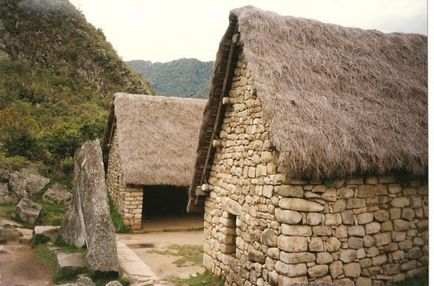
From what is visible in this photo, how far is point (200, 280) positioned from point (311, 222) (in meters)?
3.09

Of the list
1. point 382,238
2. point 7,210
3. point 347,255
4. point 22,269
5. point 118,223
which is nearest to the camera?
point 347,255

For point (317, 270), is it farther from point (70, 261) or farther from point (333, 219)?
point (70, 261)

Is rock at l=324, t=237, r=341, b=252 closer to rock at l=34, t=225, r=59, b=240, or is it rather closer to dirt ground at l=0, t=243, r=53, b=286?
dirt ground at l=0, t=243, r=53, b=286

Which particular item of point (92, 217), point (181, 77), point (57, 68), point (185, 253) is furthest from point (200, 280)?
point (181, 77)

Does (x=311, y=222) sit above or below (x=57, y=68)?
below

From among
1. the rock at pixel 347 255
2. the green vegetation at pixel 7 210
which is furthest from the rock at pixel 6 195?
the rock at pixel 347 255

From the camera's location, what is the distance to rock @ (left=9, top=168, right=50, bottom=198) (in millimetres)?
13508

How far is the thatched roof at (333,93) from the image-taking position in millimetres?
5566

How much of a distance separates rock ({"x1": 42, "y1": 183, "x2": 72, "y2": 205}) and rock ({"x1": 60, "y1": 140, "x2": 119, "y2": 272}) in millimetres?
4203

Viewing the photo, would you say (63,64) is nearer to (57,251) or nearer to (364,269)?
(57,251)

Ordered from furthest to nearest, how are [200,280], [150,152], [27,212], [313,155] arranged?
[150,152], [27,212], [200,280], [313,155]

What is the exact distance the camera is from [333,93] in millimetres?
6598

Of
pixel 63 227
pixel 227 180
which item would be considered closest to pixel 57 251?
pixel 63 227

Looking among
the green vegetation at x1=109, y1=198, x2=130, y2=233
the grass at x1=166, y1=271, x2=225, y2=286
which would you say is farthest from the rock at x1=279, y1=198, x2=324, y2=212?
the green vegetation at x1=109, y1=198, x2=130, y2=233
